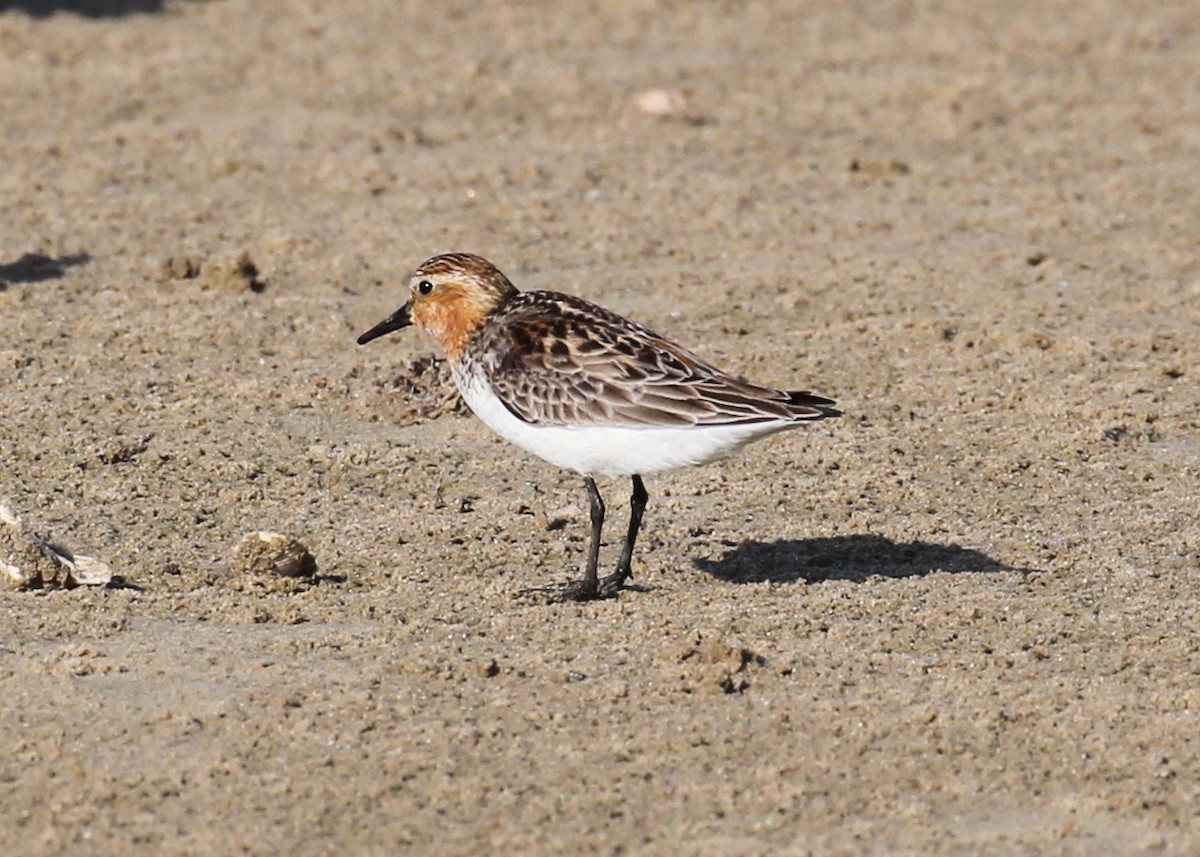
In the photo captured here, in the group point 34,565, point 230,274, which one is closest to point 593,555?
point 34,565

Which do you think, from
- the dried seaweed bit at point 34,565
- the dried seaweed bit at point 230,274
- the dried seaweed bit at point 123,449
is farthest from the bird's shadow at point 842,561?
the dried seaweed bit at point 230,274

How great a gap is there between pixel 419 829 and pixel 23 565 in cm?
231

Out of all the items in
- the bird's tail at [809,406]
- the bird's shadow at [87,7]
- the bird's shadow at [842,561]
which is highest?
the bird's tail at [809,406]

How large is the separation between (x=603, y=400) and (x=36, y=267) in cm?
501

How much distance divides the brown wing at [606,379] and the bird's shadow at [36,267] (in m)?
4.17

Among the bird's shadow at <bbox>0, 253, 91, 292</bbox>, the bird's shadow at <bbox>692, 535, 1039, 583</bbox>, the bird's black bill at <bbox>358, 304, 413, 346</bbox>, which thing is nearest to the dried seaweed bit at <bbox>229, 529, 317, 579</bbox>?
the bird's black bill at <bbox>358, 304, 413, 346</bbox>

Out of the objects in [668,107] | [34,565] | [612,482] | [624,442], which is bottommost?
[612,482]

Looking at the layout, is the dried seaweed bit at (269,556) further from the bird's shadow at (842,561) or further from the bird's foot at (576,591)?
the bird's shadow at (842,561)

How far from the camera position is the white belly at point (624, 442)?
6.98 metres

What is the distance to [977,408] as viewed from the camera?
9242 mm

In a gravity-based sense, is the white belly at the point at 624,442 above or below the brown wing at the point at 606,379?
below

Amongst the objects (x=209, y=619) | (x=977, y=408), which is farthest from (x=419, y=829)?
(x=977, y=408)

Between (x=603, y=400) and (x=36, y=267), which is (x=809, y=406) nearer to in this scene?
(x=603, y=400)

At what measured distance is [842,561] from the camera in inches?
301
